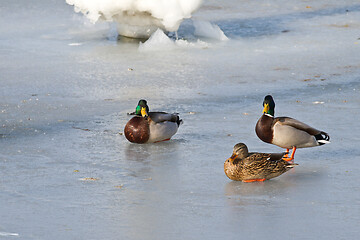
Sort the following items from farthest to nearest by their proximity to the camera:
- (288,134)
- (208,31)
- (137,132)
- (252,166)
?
(208,31) → (137,132) → (288,134) → (252,166)

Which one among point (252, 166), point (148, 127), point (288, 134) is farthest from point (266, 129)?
point (148, 127)

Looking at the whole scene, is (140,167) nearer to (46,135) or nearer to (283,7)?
(46,135)

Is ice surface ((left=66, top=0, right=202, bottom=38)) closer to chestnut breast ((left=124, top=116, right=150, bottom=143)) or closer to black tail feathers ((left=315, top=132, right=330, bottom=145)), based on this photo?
chestnut breast ((left=124, top=116, right=150, bottom=143))

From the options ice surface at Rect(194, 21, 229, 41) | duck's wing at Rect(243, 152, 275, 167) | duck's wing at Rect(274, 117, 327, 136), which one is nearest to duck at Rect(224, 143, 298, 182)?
duck's wing at Rect(243, 152, 275, 167)

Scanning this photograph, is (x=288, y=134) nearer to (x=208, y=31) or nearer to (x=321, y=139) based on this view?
(x=321, y=139)

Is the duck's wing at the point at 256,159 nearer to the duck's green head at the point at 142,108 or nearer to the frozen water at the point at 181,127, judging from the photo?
the frozen water at the point at 181,127

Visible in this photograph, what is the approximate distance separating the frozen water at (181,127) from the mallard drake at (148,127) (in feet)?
0.37

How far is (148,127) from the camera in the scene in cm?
731

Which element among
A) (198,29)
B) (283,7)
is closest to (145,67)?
(198,29)

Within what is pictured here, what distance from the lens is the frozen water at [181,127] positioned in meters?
5.11

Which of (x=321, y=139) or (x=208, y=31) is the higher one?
(x=208, y=31)

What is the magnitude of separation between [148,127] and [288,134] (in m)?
1.40

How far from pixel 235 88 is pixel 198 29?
377 centimetres

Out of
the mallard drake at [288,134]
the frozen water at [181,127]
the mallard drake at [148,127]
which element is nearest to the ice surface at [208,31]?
the frozen water at [181,127]
